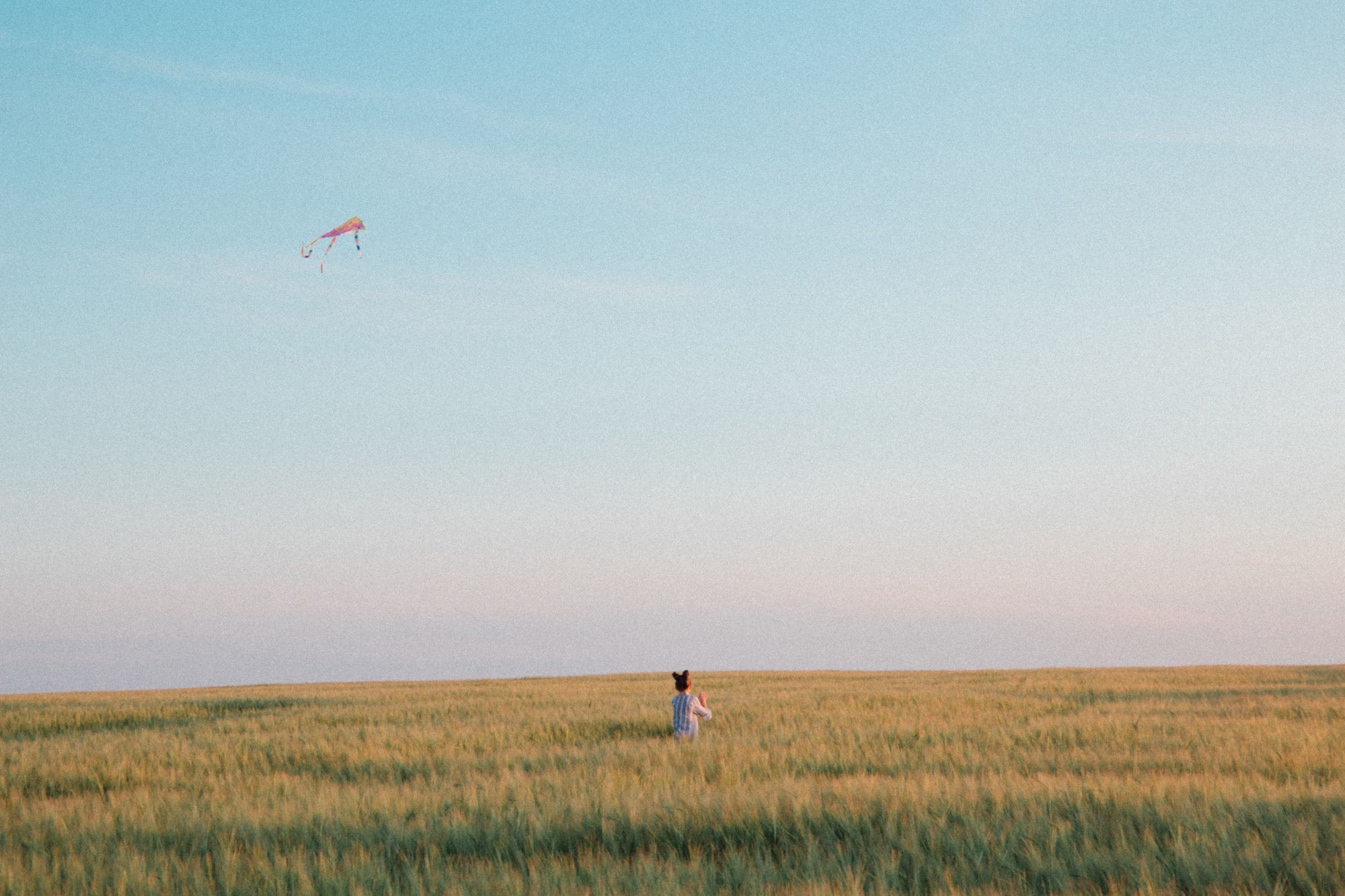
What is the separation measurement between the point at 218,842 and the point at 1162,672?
3278 centimetres

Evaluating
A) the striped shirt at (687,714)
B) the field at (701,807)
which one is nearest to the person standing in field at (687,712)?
the striped shirt at (687,714)

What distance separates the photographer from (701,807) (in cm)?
666

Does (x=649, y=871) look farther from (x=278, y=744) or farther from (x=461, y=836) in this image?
(x=278, y=744)

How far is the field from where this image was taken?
5.19m

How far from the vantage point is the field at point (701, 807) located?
204 inches

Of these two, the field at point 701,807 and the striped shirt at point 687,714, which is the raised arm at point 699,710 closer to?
the striped shirt at point 687,714

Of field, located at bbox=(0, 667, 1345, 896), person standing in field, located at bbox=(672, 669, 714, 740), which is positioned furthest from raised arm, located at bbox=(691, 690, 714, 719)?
field, located at bbox=(0, 667, 1345, 896)

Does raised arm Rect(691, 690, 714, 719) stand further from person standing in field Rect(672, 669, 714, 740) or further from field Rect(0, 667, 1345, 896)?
field Rect(0, 667, 1345, 896)

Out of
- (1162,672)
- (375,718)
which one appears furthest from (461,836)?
(1162,672)

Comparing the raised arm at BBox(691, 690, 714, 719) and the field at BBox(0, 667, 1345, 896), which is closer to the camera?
the field at BBox(0, 667, 1345, 896)

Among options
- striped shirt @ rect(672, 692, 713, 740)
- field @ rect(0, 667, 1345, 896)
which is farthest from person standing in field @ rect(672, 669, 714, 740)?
field @ rect(0, 667, 1345, 896)

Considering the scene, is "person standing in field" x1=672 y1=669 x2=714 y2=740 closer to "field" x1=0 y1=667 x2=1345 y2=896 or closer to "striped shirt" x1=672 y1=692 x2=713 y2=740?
"striped shirt" x1=672 y1=692 x2=713 y2=740

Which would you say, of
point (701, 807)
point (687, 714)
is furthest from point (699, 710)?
point (701, 807)

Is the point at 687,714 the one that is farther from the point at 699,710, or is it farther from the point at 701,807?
the point at 701,807
